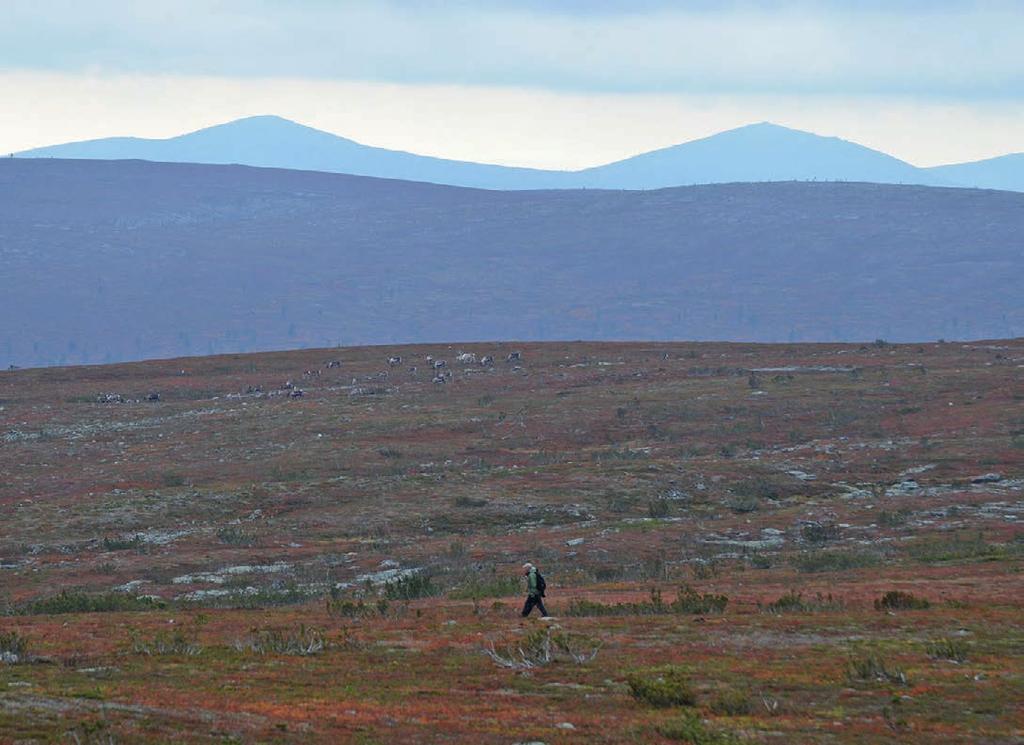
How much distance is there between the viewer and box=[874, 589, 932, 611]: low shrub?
25.4 m

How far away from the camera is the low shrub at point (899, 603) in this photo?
25.4 meters

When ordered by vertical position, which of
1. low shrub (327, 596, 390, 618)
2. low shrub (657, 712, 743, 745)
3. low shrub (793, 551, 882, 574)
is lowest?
low shrub (793, 551, 882, 574)

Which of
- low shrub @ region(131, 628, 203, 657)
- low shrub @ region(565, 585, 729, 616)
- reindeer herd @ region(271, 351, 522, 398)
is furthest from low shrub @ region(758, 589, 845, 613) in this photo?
reindeer herd @ region(271, 351, 522, 398)

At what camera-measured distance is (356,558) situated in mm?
37750

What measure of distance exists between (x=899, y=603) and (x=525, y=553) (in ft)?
46.3

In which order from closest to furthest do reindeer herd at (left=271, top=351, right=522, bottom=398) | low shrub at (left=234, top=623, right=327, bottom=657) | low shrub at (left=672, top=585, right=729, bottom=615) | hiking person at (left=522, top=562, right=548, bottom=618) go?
low shrub at (left=234, top=623, right=327, bottom=657)
hiking person at (left=522, top=562, right=548, bottom=618)
low shrub at (left=672, top=585, right=729, bottom=615)
reindeer herd at (left=271, top=351, right=522, bottom=398)

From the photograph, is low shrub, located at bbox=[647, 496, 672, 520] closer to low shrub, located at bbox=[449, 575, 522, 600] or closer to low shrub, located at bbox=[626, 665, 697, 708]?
low shrub, located at bbox=[449, 575, 522, 600]

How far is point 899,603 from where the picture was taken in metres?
25.6

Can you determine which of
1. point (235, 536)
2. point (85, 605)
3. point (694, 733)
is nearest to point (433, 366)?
point (235, 536)

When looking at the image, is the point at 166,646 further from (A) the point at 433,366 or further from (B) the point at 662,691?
(A) the point at 433,366

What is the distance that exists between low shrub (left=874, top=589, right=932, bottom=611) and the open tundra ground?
58 mm

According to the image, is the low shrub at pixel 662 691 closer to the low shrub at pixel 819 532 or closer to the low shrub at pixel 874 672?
the low shrub at pixel 874 672

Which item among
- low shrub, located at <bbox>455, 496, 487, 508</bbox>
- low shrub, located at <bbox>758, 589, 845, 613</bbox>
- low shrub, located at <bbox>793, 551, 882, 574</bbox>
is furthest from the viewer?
low shrub, located at <bbox>455, 496, 487, 508</bbox>

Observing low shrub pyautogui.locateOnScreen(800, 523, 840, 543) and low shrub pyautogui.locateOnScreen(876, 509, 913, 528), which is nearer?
low shrub pyautogui.locateOnScreen(800, 523, 840, 543)
